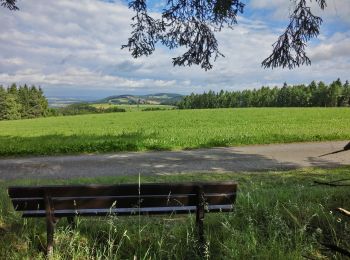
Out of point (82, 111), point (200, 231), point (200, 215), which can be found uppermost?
point (200, 215)

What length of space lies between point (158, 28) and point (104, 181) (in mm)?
4162

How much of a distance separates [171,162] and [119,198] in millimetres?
8956

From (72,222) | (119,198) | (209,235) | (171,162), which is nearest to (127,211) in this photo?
(119,198)

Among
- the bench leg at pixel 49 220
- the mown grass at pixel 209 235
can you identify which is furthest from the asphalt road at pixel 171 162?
the bench leg at pixel 49 220

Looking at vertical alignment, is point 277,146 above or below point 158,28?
below

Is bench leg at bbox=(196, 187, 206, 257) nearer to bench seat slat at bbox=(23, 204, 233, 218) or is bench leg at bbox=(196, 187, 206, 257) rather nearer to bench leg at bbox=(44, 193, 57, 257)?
bench seat slat at bbox=(23, 204, 233, 218)

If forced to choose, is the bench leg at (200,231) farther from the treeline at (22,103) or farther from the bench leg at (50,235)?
the treeline at (22,103)

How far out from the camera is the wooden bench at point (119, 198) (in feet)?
15.4

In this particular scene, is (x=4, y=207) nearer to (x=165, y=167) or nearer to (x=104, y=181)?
(x=104, y=181)

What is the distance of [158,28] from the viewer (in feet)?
29.6

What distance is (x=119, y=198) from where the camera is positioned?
4762mm

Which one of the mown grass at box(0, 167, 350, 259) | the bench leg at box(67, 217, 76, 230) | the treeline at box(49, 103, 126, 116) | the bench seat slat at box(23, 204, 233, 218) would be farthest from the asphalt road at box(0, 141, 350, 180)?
the treeline at box(49, 103, 126, 116)

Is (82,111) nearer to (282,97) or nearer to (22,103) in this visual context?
(22,103)

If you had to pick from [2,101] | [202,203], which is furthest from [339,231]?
[2,101]
